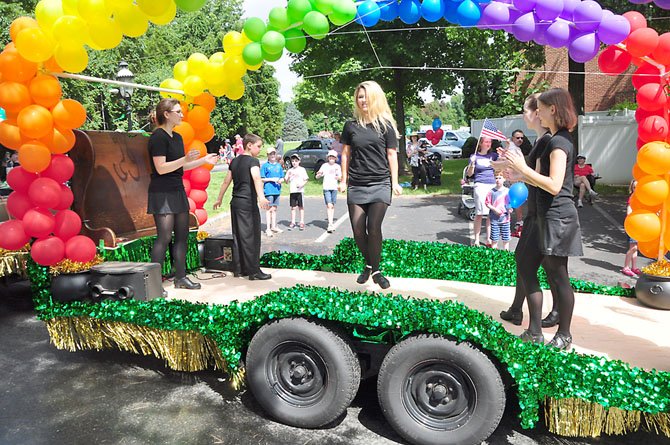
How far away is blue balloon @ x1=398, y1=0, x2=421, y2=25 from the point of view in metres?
4.54

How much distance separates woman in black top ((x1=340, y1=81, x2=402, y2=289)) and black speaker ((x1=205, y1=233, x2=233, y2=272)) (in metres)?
1.92

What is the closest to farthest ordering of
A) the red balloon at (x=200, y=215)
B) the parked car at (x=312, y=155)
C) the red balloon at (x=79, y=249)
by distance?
the red balloon at (x=79, y=249)
the red balloon at (x=200, y=215)
the parked car at (x=312, y=155)

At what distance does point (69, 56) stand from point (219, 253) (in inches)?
97.2

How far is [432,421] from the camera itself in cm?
307

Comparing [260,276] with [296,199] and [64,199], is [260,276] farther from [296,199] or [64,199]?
[296,199]

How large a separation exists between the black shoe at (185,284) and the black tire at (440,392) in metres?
2.50

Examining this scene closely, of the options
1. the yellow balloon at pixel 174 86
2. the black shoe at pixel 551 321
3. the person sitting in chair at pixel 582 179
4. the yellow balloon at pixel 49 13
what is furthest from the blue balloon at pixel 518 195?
the person sitting in chair at pixel 582 179

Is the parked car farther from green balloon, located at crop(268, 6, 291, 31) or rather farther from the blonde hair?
the blonde hair

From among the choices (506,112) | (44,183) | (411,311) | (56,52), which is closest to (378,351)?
(411,311)

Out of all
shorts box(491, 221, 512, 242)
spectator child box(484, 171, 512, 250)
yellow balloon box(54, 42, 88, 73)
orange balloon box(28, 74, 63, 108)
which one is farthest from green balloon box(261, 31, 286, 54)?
shorts box(491, 221, 512, 242)

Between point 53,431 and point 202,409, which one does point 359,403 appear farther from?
point 53,431

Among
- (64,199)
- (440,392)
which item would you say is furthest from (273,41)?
(440,392)

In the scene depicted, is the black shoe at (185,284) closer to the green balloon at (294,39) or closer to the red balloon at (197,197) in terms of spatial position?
the red balloon at (197,197)

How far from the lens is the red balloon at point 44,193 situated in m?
4.38
